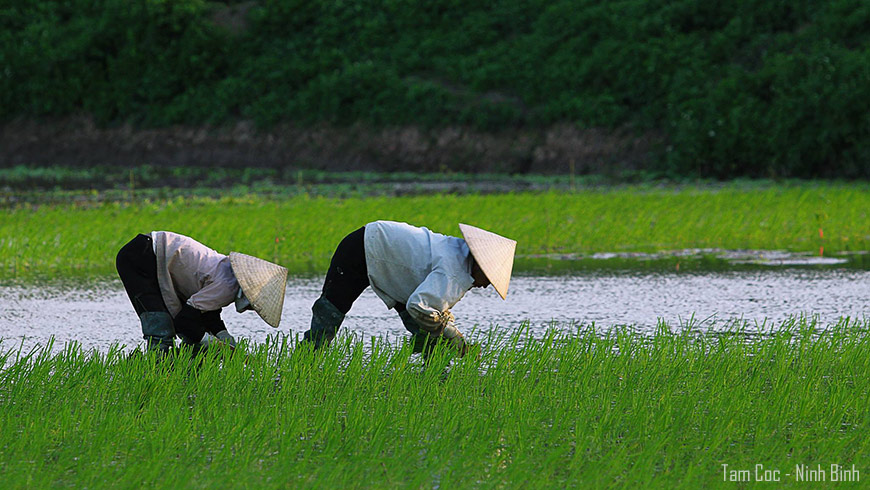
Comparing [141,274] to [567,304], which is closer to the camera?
[141,274]

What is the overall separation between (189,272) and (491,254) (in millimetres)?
1166

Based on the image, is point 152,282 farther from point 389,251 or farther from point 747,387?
point 747,387

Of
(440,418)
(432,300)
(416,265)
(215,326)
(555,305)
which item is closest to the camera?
(440,418)

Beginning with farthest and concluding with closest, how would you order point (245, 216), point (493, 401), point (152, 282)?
1. point (245, 216)
2. point (152, 282)
3. point (493, 401)

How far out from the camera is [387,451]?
326cm

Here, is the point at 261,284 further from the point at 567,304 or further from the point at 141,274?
the point at 567,304

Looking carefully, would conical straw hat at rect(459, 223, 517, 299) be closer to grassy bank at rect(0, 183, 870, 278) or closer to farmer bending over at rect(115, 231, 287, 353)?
farmer bending over at rect(115, 231, 287, 353)

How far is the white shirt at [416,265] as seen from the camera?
4.13 metres

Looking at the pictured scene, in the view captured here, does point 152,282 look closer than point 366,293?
Yes

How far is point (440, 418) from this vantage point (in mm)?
3508

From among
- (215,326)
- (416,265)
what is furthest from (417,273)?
(215,326)

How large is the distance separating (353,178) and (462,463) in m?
17.8

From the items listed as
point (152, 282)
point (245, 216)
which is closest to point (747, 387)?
point (152, 282)

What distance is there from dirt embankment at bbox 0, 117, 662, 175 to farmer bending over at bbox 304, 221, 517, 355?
1636cm
